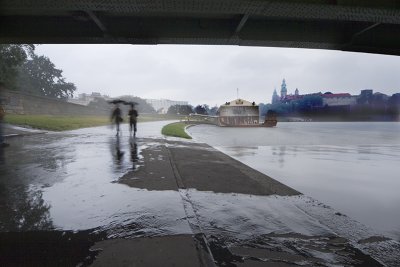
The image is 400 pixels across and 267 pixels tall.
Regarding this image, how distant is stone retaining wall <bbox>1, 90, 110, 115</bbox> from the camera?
3608 cm

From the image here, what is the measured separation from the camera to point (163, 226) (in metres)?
4.72

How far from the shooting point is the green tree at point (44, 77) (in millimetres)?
85500

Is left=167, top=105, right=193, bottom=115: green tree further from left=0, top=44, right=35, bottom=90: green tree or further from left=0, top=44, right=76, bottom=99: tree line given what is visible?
left=0, top=44, right=35, bottom=90: green tree

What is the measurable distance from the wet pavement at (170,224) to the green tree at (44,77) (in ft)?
287

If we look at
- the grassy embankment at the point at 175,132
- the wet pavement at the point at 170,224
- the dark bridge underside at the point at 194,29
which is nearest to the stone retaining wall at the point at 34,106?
the grassy embankment at the point at 175,132

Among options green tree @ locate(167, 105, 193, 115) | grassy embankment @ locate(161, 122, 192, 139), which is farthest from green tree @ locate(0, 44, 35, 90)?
green tree @ locate(167, 105, 193, 115)

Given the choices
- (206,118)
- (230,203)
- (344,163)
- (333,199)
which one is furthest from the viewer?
(206,118)

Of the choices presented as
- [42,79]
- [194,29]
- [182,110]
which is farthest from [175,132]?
[182,110]

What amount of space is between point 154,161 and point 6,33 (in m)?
5.89

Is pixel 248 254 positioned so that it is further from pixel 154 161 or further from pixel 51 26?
pixel 51 26

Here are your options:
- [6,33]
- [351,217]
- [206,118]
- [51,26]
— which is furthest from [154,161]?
[206,118]

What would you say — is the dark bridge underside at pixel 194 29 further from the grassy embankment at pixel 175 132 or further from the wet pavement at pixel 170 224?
the grassy embankment at pixel 175 132

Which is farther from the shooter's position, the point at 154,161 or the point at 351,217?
the point at 154,161

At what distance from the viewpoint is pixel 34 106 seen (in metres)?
42.8
